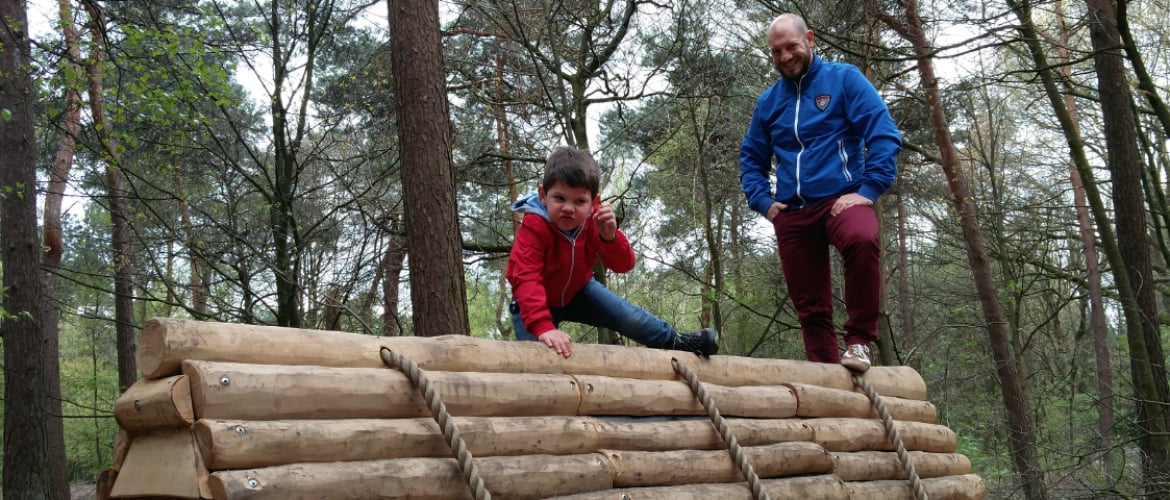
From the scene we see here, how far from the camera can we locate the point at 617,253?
395cm

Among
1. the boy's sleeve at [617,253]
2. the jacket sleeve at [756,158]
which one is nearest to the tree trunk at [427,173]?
the boy's sleeve at [617,253]

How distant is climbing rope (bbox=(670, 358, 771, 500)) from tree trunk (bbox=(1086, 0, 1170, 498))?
214 inches

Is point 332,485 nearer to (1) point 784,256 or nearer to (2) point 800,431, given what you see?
(2) point 800,431

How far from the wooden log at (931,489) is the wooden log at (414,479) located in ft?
5.43

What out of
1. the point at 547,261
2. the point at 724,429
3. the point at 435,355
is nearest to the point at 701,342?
the point at 724,429

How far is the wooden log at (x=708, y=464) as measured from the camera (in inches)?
126

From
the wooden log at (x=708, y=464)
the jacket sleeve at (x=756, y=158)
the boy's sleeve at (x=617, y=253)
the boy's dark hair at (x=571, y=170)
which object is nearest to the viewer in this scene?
the wooden log at (x=708, y=464)

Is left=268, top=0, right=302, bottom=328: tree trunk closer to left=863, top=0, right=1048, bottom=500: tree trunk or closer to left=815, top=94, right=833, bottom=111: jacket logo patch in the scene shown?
left=815, top=94, right=833, bottom=111: jacket logo patch

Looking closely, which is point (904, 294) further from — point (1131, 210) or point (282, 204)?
point (282, 204)

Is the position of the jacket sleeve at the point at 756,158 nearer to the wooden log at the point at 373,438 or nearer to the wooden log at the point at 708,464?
the wooden log at the point at 708,464

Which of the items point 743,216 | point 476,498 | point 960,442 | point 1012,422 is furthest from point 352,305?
point 960,442

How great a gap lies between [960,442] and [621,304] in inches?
547

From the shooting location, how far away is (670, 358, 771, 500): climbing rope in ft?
11.4

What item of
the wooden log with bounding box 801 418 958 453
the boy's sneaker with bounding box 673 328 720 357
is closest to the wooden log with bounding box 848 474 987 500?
the wooden log with bounding box 801 418 958 453
